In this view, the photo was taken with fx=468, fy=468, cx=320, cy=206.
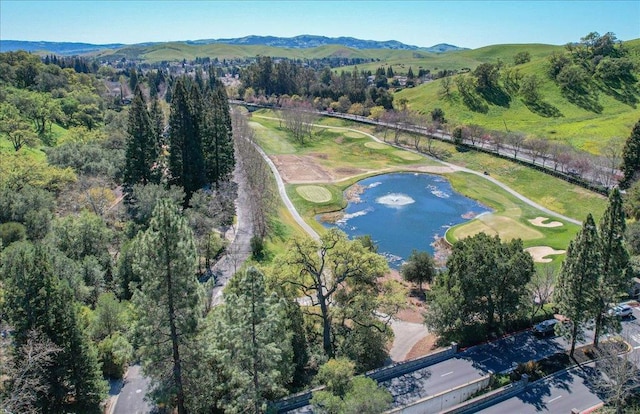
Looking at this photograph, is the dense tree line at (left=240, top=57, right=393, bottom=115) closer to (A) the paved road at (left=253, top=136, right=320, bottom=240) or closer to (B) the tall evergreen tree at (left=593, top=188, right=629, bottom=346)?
(A) the paved road at (left=253, top=136, right=320, bottom=240)

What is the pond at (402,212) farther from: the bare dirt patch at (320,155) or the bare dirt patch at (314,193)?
the bare dirt patch at (320,155)

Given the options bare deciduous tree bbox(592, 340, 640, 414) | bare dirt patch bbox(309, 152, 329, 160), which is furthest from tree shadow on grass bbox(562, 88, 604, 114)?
bare deciduous tree bbox(592, 340, 640, 414)

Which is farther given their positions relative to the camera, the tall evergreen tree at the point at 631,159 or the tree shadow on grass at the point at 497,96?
the tree shadow on grass at the point at 497,96

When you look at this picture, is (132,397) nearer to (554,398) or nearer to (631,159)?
(554,398)

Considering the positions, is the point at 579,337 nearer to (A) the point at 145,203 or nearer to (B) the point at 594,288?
(B) the point at 594,288

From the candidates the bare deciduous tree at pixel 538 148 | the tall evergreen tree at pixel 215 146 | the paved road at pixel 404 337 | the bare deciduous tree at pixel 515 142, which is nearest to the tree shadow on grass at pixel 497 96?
the bare deciduous tree at pixel 515 142

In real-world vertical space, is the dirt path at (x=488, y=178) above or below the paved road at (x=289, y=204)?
above

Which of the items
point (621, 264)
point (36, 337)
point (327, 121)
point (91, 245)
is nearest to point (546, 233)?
point (621, 264)

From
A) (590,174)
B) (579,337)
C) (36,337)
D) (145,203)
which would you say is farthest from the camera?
(590,174)
